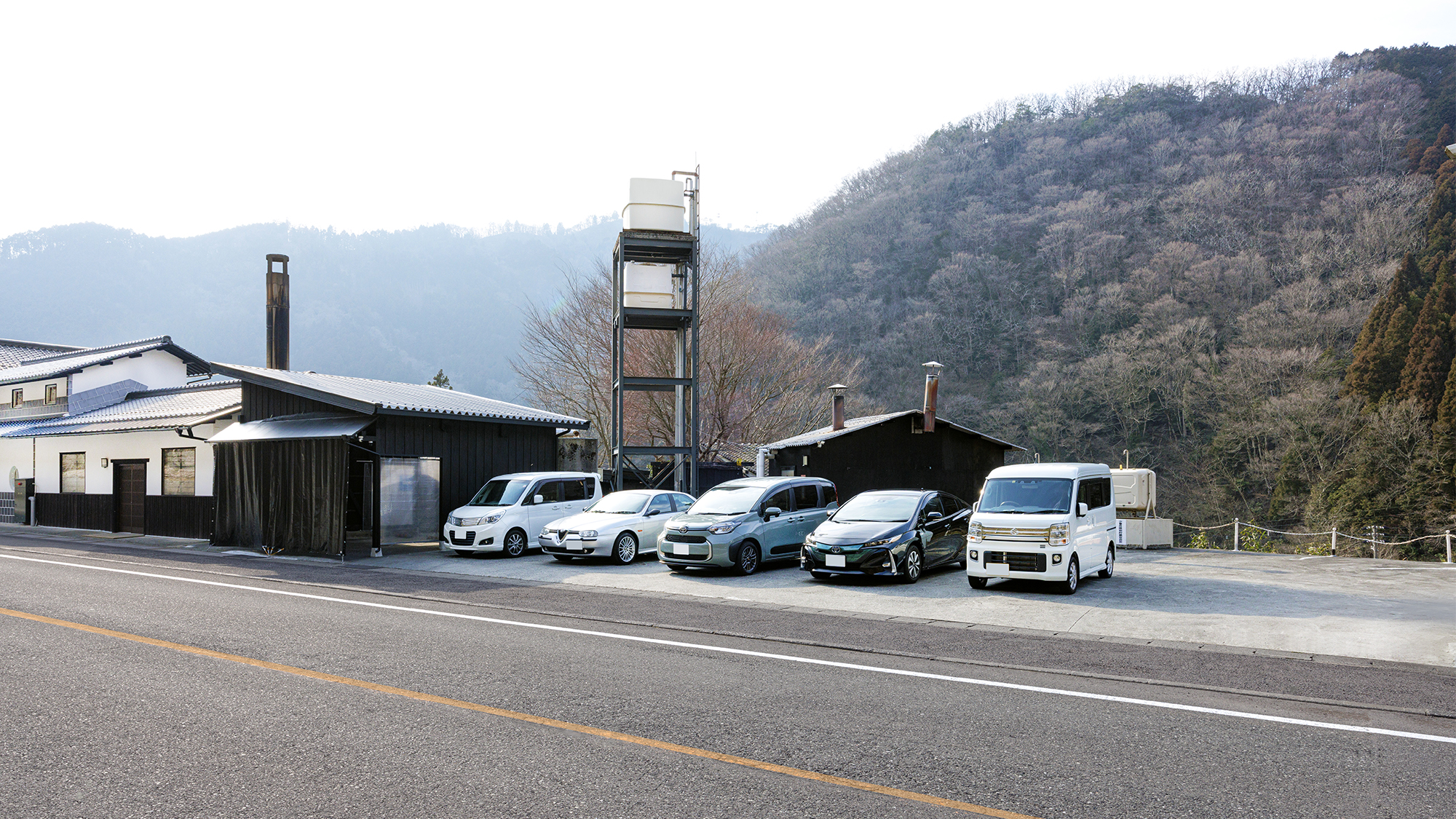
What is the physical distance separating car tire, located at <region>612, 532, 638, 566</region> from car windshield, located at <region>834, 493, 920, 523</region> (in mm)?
4234

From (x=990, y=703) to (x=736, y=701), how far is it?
1.79 m

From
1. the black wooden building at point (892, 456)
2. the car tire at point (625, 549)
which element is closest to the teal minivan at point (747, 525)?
the car tire at point (625, 549)

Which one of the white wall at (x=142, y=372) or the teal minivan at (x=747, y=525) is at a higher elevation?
the white wall at (x=142, y=372)

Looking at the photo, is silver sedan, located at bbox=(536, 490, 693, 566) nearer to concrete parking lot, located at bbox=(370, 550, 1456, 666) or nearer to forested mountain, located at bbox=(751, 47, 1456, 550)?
concrete parking lot, located at bbox=(370, 550, 1456, 666)

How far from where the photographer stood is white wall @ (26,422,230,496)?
2261 centimetres

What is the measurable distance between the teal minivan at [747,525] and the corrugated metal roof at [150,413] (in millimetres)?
13183

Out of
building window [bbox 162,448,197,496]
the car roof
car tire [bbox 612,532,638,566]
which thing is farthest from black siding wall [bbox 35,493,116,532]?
the car roof

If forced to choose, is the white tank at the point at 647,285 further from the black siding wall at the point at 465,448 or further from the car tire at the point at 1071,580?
the car tire at the point at 1071,580

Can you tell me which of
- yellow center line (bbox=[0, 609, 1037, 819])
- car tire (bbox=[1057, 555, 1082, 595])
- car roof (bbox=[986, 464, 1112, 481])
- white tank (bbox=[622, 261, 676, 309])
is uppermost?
white tank (bbox=[622, 261, 676, 309])

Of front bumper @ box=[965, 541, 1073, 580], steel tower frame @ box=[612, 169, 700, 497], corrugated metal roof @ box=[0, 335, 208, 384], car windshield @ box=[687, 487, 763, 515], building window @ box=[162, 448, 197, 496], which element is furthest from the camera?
corrugated metal roof @ box=[0, 335, 208, 384]

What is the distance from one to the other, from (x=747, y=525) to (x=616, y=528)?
2.85 metres

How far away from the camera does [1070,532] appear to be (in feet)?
40.1

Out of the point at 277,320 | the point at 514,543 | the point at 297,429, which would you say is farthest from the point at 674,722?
the point at 277,320

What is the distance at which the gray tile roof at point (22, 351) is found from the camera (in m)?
37.7
